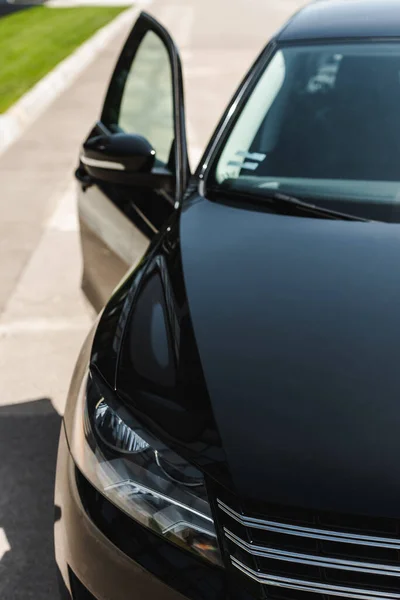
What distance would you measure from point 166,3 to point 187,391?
2120 cm

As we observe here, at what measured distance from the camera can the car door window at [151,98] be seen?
4066 millimetres

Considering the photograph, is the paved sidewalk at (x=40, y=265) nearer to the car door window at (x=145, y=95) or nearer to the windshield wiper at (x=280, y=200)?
the car door window at (x=145, y=95)

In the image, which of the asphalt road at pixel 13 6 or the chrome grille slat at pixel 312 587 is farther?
the asphalt road at pixel 13 6

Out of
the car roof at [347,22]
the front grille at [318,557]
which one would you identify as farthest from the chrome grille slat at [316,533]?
the car roof at [347,22]

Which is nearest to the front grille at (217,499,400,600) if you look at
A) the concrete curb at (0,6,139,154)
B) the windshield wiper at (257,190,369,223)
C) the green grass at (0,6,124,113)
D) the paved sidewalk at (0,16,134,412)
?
the windshield wiper at (257,190,369,223)

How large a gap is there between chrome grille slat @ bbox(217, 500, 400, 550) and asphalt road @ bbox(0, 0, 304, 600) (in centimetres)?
136

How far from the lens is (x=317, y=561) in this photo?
6.50ft

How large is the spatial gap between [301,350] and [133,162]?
4.78ft

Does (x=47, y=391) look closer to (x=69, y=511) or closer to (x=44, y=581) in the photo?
(x=44, y=581)

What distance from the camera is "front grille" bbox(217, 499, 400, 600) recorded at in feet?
6.37

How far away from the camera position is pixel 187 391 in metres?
2.32

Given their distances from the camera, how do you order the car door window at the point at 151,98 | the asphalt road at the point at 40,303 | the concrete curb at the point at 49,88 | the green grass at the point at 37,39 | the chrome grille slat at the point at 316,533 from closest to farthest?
the chrome grille slat at the point at 316,533 → the asphalt road at the point at 40,303 → the car door window at the point at 151,98 → the concrete curb at the point at 49,88 → the green grass at the point at 37,39

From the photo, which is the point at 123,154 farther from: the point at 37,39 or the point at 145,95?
the point at 37,39

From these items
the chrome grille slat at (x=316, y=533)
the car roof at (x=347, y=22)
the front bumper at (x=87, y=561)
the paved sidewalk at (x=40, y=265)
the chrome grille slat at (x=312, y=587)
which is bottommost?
the paved sidewalk at (x=40, y=265)
